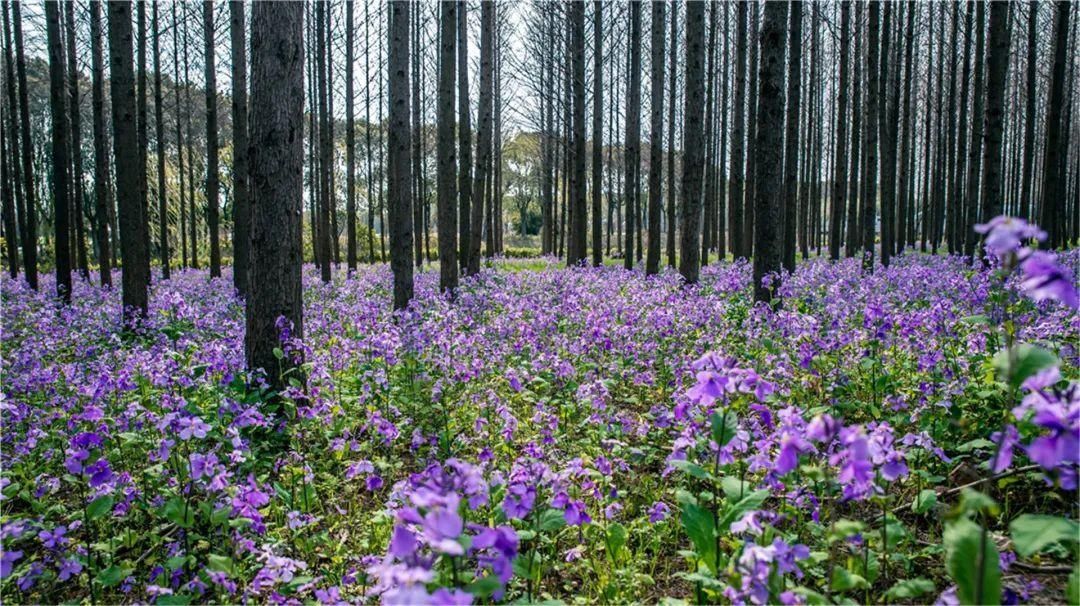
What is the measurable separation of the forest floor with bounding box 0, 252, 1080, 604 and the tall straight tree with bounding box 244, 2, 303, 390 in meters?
0.27

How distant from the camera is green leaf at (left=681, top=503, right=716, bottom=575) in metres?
2.41

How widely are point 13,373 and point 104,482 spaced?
454 centimetres

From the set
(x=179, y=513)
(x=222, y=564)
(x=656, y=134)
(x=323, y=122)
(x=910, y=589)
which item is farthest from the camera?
(x=323, y=122)

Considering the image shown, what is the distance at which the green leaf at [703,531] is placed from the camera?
7.89 ft

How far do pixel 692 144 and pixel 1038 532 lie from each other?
33.7 feet

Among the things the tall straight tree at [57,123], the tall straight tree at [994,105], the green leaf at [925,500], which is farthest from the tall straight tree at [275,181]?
the tall straight tree at [994,105]

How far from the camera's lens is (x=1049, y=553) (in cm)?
299

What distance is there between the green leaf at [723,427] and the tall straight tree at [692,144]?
30.5 feet

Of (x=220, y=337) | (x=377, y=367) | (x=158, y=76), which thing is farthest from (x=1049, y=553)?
(x=158, y=76)

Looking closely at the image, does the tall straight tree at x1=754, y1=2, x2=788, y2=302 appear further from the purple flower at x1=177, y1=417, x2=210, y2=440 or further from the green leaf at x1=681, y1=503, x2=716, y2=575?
the purple flower at x1=177, y1=417, x2=210, y2=440

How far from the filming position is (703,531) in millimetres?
2424

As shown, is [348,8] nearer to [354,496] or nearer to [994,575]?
[354,496]

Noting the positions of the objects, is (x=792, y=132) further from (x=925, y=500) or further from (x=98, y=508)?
(x=98, y=508)

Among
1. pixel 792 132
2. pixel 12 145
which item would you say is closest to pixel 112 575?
pixel 792 132
